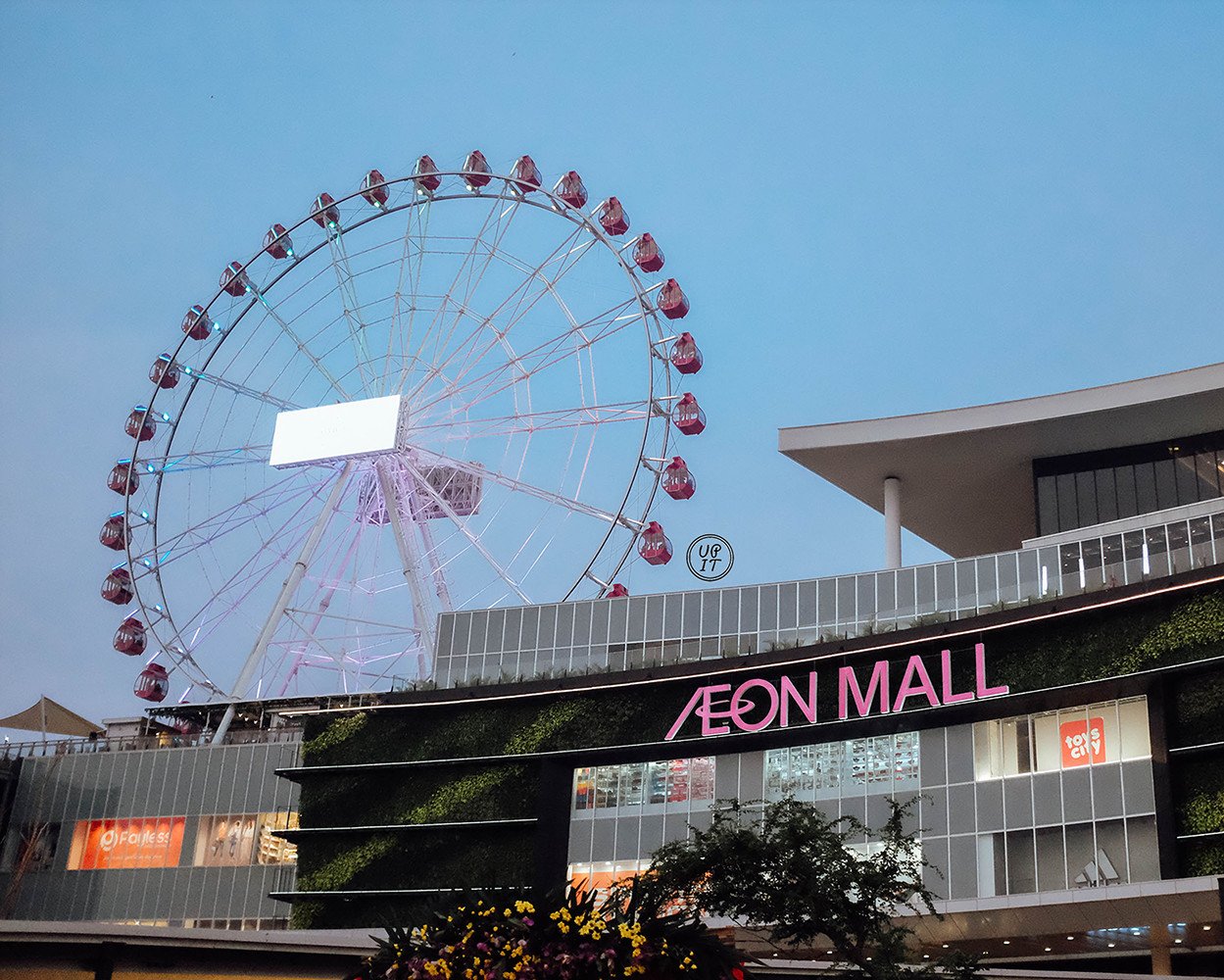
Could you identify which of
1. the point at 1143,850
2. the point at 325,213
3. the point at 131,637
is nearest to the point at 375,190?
the point at 325,213

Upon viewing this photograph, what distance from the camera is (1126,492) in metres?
51.2

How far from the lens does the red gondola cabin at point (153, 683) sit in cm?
5578

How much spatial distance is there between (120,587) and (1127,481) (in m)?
35.3

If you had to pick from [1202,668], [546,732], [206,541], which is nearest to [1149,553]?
[1202,668]

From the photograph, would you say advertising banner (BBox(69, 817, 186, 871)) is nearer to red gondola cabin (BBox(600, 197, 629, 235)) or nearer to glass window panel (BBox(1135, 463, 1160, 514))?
red gondola cabin (BBox(600, 197, 629, 235))

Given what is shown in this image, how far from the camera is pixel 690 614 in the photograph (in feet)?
167

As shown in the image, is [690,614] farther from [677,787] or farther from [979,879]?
[979,879]

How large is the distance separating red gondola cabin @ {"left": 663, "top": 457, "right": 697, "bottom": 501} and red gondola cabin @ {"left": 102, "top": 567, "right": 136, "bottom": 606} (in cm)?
2019

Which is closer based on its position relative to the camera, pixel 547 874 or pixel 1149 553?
pixel 1149 553

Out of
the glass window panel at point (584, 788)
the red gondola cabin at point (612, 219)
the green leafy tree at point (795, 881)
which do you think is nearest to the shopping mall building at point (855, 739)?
the glass window panel at point (584, 788)

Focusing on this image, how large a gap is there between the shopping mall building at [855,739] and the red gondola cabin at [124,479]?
9.82 metres

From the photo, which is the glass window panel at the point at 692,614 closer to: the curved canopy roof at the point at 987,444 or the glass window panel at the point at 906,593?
the glass window panel at the point at 906,593

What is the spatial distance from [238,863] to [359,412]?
17247mm

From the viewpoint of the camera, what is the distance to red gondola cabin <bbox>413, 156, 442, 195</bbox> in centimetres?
5500
